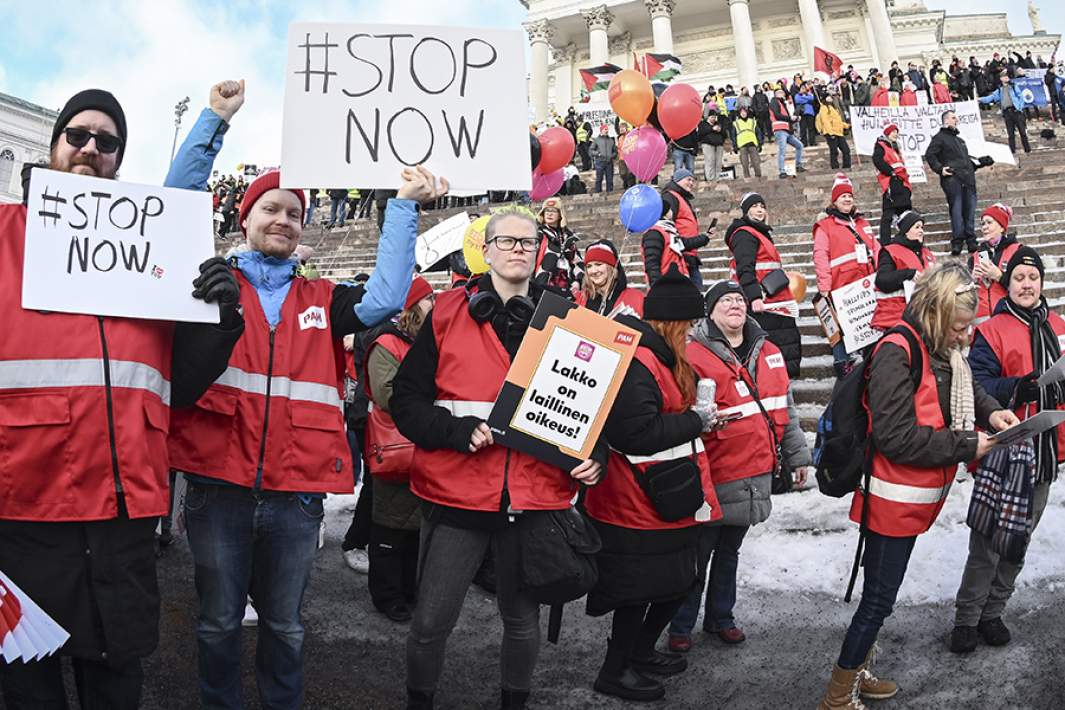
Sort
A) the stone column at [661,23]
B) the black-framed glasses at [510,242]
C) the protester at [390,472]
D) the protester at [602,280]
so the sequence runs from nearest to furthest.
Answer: the black-framed glasses at [510,242] → the protester at [390,472] → the protester at [602,280] → the stone column at [661,23]

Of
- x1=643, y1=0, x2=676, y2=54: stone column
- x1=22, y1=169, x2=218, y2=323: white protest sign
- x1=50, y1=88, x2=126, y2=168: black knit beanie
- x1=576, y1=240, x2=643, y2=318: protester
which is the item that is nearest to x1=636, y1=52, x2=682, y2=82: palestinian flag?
x1=643, y1=0, x2=676, y2=54: stone column

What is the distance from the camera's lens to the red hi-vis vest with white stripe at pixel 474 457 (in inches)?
105

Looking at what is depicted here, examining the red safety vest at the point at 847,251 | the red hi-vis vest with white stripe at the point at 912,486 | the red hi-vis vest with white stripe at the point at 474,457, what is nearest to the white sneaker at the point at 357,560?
the red hi-vis vest with white stripe at the point at 474,457

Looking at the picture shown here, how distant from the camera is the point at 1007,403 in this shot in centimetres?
355

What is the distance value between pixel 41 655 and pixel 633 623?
221 cm

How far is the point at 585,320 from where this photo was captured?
111 inches

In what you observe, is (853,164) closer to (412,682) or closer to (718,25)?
(412,682)

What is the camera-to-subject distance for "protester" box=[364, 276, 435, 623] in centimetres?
399

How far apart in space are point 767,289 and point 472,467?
417 cm

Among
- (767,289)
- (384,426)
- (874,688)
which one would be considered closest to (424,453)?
(384,426)

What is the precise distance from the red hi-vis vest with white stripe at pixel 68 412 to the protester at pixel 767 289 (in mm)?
4892

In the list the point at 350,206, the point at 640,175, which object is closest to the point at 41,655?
the point at 640,175

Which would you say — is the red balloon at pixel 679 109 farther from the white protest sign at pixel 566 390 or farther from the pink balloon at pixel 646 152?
the white protest sign at pixel 566 390

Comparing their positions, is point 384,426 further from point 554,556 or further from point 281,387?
point 554,556
